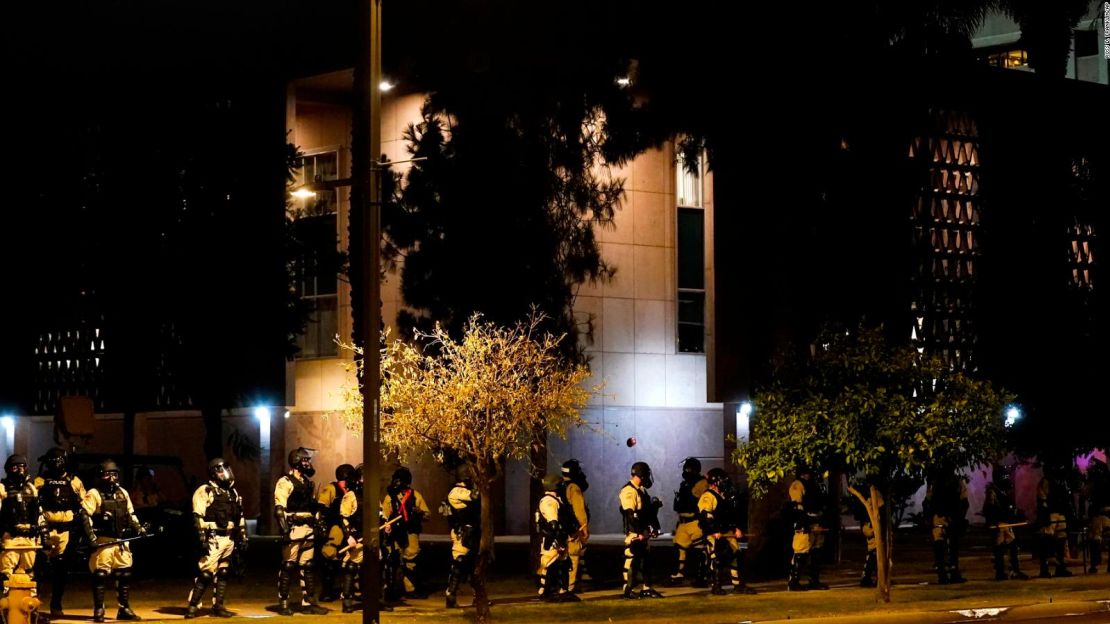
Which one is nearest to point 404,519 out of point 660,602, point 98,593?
point 660,602

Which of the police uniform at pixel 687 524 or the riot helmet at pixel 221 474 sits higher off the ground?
the riot helmet at pixel 221 474

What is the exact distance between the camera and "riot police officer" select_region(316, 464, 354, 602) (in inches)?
885

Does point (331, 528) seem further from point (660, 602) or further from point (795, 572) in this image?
point (795, 572)

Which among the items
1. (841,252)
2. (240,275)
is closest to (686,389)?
(841,252)

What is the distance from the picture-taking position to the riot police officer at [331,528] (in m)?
22.5

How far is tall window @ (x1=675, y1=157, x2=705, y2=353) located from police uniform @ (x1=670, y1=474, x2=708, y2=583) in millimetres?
13731

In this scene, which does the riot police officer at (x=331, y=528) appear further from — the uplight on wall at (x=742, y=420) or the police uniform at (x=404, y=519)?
the uplight on wall at (x=742, y=420)

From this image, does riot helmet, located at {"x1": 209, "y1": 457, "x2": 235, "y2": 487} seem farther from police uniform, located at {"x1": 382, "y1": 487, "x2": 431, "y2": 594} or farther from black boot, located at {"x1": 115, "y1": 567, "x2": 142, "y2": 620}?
police uniform, located at {"x1": 382, "y1": 487, "x2": 431, "y2": 594}

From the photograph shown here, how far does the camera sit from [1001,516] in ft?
86.6

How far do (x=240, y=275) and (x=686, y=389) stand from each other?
1097 centimetres

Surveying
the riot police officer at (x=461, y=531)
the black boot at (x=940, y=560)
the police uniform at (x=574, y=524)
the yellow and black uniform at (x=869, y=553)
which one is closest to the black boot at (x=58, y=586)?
the riot police officer at (x=461, y=531)

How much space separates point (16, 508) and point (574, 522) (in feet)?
24.2

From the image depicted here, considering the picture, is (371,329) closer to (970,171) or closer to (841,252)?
(841,252)

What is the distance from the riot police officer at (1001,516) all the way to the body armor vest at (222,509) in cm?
1210
